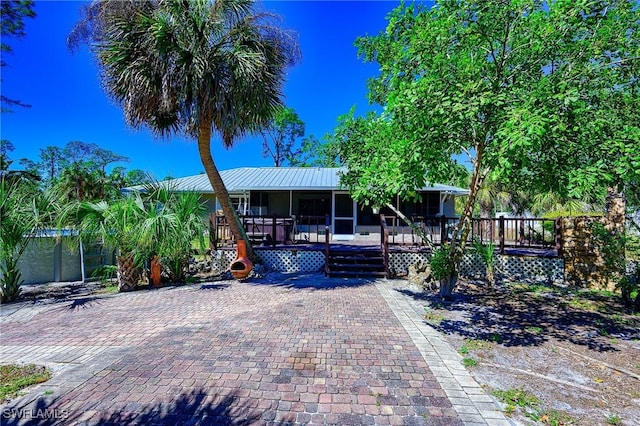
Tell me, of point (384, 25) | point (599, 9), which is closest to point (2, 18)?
point (384, 25)

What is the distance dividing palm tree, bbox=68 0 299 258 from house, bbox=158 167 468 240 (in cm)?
690

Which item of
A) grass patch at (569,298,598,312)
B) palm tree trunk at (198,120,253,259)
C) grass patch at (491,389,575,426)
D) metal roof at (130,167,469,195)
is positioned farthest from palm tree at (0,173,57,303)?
grass patch at (569,298,598,312)

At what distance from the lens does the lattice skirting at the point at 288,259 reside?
32.8 feet

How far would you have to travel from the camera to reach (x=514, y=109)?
148 inches

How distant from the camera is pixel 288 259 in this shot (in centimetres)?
1012

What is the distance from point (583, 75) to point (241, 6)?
26.2ft

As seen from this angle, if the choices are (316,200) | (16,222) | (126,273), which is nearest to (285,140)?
(316,200)

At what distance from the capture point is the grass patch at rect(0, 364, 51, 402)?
2959mm

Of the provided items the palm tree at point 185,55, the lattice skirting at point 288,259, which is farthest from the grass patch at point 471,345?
the palm tree at point 185,55

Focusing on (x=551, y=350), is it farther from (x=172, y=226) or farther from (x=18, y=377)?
(x=172, y=226)

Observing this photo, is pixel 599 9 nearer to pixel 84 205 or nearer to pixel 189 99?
pixel 189 99

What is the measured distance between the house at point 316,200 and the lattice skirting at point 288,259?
4827 mm

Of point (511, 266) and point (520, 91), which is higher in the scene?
point (520, 91)

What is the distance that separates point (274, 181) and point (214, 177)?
7.11 m
